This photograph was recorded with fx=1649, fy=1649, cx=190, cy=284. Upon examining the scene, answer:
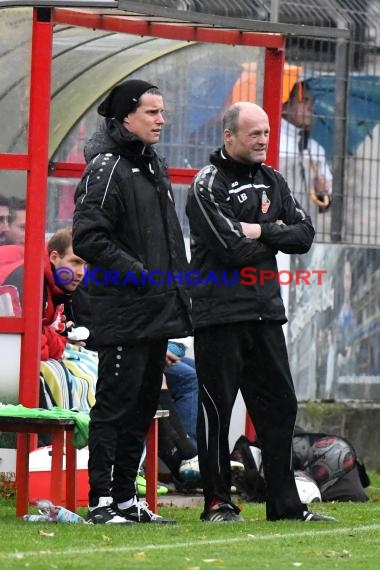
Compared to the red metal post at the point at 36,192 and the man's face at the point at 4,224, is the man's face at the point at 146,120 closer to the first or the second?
the red metal post at the point at 36,192

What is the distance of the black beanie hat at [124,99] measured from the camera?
8.00 meters

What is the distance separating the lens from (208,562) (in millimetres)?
6418

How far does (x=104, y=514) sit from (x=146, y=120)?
190 centimetres

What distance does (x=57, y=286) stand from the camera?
994 cm

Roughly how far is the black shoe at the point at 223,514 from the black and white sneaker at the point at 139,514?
21 cm

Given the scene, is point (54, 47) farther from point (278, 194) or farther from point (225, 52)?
point (278, 194)

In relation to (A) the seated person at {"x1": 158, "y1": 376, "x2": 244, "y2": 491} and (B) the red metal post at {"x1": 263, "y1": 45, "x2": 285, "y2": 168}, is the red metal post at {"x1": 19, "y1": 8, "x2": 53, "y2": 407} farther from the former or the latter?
(B) the red metal post at {"x1": 263, "y1": 45, "x2": 285, "y2": 168}

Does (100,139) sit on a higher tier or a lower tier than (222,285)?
higher

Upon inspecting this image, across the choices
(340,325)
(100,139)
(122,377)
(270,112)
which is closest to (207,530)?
(122,377)

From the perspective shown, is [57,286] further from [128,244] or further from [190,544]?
[190,544]

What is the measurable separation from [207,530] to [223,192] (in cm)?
167

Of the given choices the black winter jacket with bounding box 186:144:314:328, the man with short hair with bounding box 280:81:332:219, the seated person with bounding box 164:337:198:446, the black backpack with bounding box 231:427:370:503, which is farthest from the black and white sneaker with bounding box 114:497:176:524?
the man with short hair with bounding box 280:81:332:219

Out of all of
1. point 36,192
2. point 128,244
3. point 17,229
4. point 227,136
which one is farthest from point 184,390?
point 128,244

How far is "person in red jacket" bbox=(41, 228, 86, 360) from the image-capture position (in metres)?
9.88
